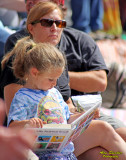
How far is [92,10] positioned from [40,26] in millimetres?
5484

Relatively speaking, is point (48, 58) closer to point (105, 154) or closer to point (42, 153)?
point (42, 153)

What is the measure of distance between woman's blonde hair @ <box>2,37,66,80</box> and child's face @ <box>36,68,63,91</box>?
23mm

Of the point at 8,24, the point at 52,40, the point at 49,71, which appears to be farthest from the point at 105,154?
the point at 8,24

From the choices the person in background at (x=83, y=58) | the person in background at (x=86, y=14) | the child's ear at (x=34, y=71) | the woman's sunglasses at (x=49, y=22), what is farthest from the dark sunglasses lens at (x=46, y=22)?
the person in background at (x=86, y=14)

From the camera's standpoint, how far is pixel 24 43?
219 cm

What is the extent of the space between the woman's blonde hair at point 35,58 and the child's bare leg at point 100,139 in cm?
44

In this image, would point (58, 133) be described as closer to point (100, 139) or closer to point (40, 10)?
point (100, 139)

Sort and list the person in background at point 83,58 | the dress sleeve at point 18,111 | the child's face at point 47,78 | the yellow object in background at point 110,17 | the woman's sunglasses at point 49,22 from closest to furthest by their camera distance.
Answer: the dress sleeve at point 18,111 → the child's face at point 47,78 → the woman's sunglasses at point 49,22 → the person in background at point 83,58 → the yellow object in background at point 110,17

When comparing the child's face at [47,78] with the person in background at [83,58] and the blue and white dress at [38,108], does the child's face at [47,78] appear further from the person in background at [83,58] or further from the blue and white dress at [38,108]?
the person in background at [83,58]

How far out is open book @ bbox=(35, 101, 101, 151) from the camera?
1.69 metres

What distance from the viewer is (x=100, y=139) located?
7.09 ft

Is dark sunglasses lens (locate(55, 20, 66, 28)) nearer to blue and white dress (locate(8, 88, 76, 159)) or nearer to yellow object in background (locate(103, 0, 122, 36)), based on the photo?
blue and white dress (locate(8, 88, 76, 159))

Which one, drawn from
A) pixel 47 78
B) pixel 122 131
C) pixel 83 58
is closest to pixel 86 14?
pixel 83 58

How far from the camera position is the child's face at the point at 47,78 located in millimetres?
1975
